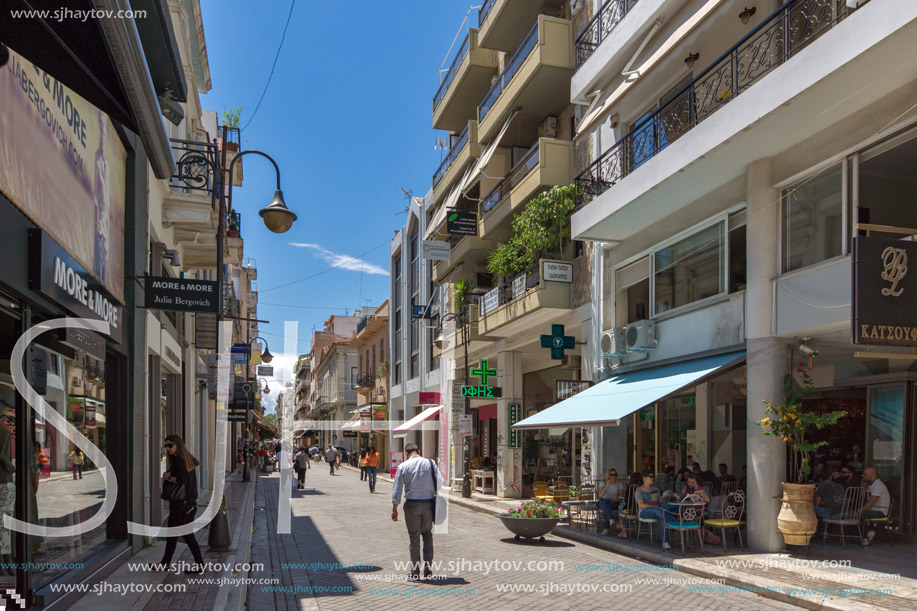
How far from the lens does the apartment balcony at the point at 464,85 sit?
1005 inches

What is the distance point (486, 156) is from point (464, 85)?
5.56m

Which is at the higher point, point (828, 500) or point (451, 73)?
point (451, 73)

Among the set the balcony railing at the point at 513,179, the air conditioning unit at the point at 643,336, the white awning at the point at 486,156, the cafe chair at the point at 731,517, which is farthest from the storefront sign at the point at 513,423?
the cafe chair at the point at 731,517

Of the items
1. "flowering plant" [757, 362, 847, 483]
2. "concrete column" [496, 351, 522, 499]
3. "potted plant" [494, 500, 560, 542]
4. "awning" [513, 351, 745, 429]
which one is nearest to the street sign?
"concrete column" [496, 351, 522, 499]

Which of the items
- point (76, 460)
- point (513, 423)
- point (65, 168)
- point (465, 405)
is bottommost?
point (513, 423)

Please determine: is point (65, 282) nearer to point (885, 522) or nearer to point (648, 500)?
point (648, 500)

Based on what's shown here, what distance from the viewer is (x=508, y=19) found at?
73.2 feet

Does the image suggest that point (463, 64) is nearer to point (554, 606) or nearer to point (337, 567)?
point (337, 567)

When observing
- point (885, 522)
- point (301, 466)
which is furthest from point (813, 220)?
point (301, 466)

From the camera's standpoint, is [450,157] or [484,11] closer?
[484,11]

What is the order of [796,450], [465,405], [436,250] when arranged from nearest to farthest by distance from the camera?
[796,450]
[465,405]
[436,250]

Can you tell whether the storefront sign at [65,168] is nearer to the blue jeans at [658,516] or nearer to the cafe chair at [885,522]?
the blue jeans at [658,516]

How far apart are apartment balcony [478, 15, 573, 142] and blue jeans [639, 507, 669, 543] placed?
11.9 meters

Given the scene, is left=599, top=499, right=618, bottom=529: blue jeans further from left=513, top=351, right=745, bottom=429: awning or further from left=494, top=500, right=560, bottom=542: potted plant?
left=513, top=351, right=745, bottom=429: awning
